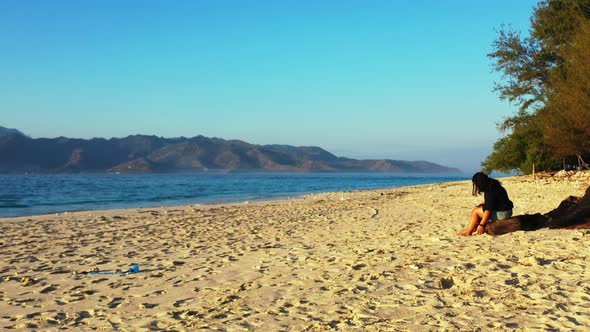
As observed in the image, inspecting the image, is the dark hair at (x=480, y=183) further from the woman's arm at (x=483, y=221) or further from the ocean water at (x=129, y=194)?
the ocean water at (x=129, y=194)

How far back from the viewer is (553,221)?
961cm

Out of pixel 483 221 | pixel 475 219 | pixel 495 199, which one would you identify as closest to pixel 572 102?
pixel 495 199

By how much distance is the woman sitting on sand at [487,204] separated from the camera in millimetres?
9242

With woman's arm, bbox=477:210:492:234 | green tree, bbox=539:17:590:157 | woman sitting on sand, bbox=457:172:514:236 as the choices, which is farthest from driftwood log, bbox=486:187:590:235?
green tree, bbox=539:17:590:157

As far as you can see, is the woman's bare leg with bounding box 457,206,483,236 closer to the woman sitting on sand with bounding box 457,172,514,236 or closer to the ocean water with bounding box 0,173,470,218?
the woman sitting on sand with bounding box 457,172,514,236

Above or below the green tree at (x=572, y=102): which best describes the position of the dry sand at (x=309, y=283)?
below

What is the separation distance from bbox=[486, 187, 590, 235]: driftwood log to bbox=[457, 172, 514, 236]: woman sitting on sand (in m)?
0.22

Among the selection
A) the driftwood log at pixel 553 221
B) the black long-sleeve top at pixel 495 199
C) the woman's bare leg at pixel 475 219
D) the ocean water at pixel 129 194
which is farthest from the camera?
the ocean water at pixel 129 194

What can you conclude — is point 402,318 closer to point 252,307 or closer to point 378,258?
point 252,307

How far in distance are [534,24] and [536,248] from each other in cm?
2676

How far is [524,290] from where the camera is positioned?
5.45 m

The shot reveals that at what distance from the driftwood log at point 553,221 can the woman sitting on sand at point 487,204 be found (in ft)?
0.73

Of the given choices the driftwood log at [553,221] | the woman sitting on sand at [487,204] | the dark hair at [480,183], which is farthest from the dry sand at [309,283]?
the dark hair at [480,183]

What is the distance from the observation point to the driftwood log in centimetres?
917
